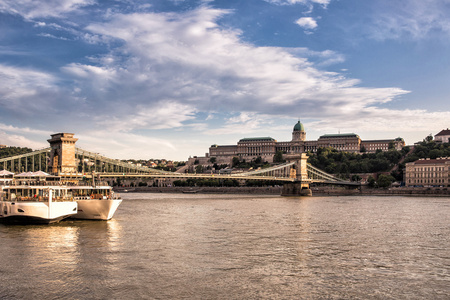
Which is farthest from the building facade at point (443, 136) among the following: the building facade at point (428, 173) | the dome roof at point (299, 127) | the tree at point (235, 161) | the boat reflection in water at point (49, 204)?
the boat reflection in water at point (49, 204)

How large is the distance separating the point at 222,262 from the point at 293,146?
158 metres

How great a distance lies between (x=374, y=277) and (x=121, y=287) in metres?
6.97

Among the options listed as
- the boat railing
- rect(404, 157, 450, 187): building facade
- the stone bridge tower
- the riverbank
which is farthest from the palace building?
the boat railing

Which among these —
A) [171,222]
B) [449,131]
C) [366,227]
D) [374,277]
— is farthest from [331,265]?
[449,131]

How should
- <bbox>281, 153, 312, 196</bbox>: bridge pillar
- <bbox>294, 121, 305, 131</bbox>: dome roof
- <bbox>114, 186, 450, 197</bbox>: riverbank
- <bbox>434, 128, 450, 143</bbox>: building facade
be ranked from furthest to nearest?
<bbox>294, 121, 305, 131</bbox>: dome roof < <bbox>434, 128, 450, 143</bbox>: building facade < <bbox>281, 153, 312, 196</bbox>: bridge pillar < <bbox>114, 186, 450, 197</bbox>: riverbank

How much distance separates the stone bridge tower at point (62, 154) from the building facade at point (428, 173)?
63177 mm

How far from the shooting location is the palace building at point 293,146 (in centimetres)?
15938

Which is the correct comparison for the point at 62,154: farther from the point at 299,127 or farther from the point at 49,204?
the point at 299,127

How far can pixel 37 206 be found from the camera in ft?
85.2

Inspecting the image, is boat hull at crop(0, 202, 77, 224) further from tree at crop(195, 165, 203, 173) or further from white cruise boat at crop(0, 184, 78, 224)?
tree at crop(195, 165, 203, 173)

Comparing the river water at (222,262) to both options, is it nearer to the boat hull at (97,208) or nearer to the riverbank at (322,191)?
the boat hull at (97,208)

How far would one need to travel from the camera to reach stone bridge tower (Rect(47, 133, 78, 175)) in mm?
47653

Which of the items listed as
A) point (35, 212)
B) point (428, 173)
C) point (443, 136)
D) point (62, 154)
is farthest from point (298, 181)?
point (443, 136)

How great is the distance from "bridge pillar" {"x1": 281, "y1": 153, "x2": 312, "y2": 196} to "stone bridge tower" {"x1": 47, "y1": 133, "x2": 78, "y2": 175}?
38516 millimetres
